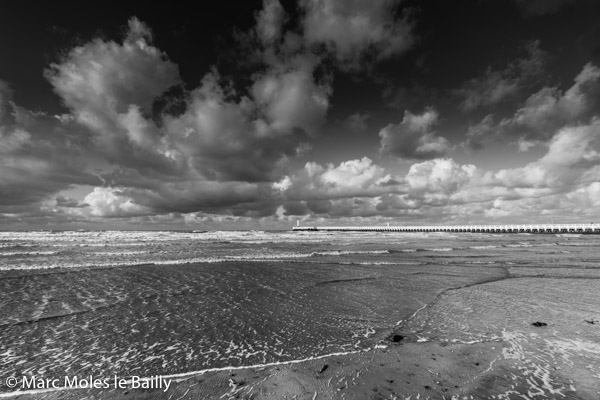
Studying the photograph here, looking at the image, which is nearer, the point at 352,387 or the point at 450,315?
the point at 352,387

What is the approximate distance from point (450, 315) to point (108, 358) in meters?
8.79

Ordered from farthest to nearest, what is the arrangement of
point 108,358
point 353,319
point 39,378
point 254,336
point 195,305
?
1. point 195,305
2. point 353,319
3. point 254,336
4. point 108,358
5. point 39,378

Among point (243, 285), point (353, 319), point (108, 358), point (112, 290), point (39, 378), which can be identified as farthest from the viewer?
point (243, 285)

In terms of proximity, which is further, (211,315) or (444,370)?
(211,315)

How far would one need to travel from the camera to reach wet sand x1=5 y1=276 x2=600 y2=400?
4.66 m

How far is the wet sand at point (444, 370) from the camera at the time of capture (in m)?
4.66

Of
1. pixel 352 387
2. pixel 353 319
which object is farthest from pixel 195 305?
pixel 352 387

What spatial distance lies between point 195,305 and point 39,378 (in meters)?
4.88

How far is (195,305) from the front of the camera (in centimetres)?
997

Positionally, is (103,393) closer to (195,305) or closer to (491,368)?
(195,305)

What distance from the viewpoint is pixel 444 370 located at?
A: 5.34 m

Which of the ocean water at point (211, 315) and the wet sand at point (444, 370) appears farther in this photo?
the ocean water at point (211, 315)

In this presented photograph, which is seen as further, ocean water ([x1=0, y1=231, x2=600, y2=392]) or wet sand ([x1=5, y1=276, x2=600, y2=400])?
ocean water ([x1=0, y1=231, x2=600, y2=392])

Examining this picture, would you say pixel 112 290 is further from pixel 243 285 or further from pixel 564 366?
pixel 564 366
